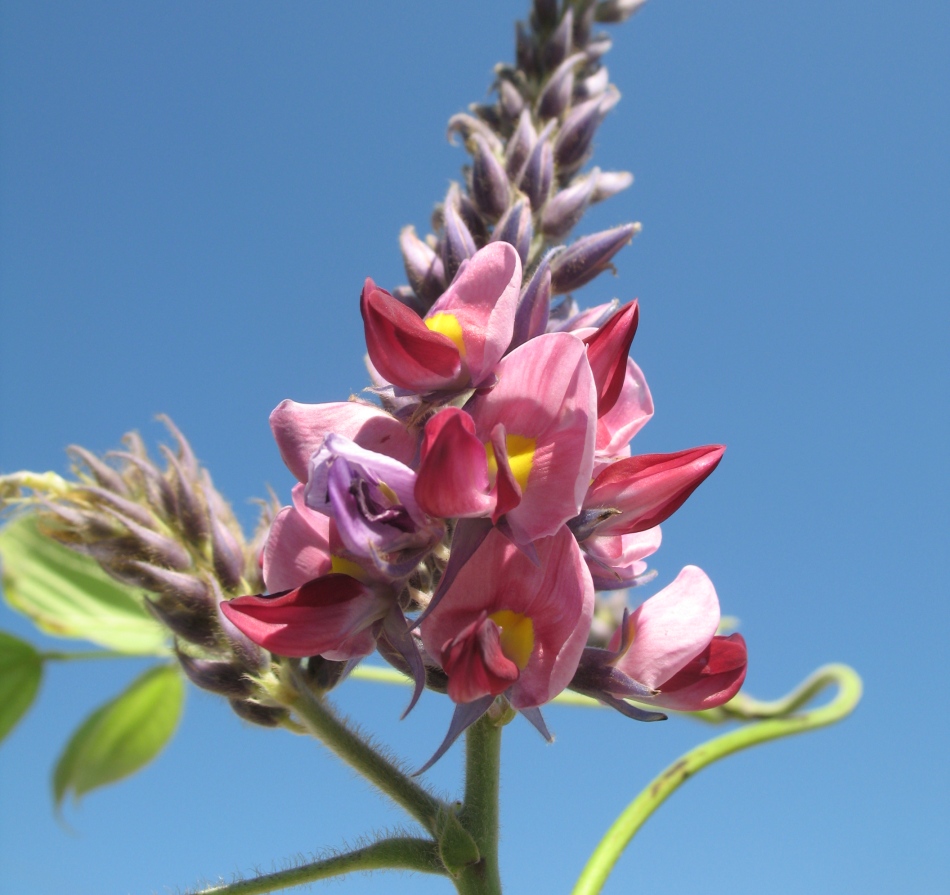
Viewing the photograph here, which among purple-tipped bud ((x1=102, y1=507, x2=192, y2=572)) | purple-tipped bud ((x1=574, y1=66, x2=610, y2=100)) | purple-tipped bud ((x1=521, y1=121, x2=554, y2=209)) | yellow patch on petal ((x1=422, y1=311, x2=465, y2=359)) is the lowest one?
purple-tipped bud ((x1=102, y1=507, x2=192, y2=572))

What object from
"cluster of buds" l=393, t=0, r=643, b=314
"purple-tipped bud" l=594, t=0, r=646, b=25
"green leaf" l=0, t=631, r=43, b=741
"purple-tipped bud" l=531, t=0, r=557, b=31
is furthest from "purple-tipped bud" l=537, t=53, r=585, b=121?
"green leaf" l=0, t=631, r=43, b=741

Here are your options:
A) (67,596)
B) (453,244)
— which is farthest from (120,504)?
(67,596)

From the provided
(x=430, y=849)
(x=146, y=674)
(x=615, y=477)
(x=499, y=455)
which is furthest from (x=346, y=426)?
(x=146, y=674)

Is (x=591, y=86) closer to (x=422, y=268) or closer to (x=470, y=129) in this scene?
(x=470, y=129)

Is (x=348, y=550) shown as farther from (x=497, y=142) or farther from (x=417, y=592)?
(x=497, y=142)

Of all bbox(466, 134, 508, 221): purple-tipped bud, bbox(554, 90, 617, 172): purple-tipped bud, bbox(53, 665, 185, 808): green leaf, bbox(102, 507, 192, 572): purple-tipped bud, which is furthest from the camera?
bbox(53, 665, 185, 808): green leaf

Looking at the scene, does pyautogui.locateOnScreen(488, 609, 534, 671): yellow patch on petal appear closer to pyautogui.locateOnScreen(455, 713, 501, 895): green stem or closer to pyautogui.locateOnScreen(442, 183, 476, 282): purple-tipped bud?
pyautogui.locateOnScreen(455, 713, 501, 895): green stem

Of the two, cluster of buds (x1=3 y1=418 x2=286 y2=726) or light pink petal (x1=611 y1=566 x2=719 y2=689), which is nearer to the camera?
light pink petal (x1=611 y1=566 x2=719 y2=689)
